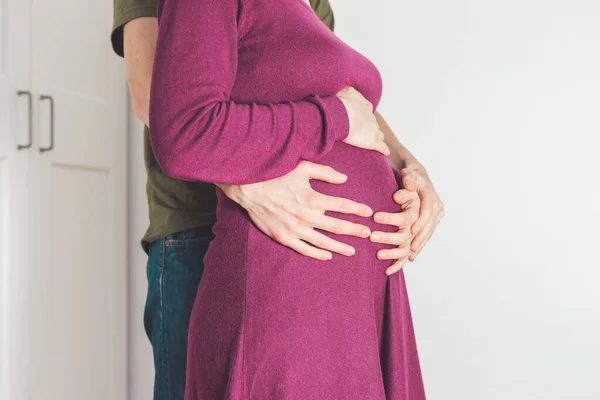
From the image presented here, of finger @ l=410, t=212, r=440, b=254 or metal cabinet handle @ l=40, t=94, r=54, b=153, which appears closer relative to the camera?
finger @ l=410, t=212, r=440, b=254

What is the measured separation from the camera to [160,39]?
0.75m

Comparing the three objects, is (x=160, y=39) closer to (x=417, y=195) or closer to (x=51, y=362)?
(x=417, y=195)

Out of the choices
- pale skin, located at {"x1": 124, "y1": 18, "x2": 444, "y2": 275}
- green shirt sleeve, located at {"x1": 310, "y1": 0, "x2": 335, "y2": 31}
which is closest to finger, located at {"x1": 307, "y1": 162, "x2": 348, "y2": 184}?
pale skin, located at {"x1": 124, "y1": 18, "x2": 444, "y2": 275}

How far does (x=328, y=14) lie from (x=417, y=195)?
53 cm

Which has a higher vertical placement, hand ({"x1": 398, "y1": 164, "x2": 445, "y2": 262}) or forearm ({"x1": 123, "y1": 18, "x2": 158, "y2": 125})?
forearm ({"x1": 123, "y1": 18, "x2": 158, "y2": 125})

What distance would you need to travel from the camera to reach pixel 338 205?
2.64ft

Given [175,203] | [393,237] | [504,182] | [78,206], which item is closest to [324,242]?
[393,237]

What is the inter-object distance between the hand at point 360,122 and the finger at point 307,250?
0.55 ft

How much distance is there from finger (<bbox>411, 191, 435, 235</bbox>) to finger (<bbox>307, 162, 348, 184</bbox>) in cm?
19

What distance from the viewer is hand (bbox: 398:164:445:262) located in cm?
96

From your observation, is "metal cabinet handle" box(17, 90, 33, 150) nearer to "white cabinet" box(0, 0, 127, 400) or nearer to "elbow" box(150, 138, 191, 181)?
"white cabinet" box(0, 0, 127, 400)

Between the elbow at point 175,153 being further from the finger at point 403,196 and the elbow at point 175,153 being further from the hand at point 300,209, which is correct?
the finger at point 403,196

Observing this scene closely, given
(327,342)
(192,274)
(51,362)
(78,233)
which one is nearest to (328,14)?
(192,274)

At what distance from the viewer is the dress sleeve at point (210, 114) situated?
0.72 m
